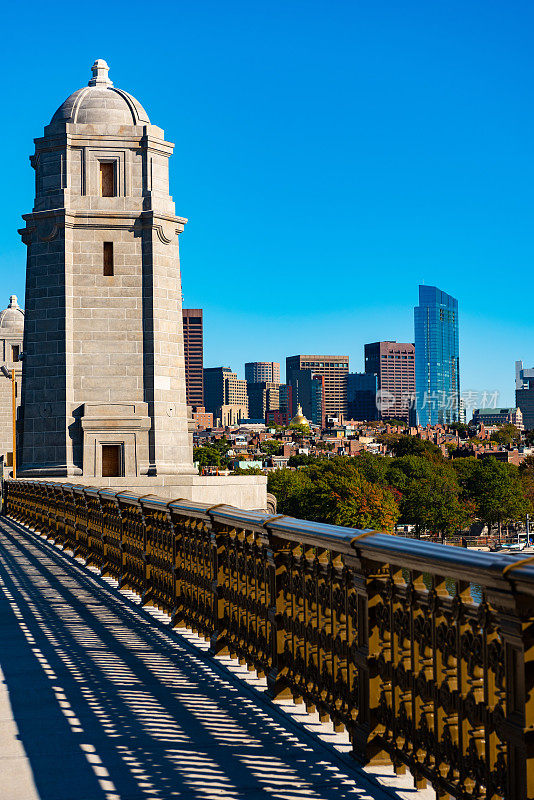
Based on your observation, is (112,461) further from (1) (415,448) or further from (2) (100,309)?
(1) (415,448)

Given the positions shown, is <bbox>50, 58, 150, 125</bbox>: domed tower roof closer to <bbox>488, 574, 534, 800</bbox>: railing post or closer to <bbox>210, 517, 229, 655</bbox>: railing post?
<bbox>210, 517, 229, 655</bbox>: railing post

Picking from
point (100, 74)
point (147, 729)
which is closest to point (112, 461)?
point (100, 74)

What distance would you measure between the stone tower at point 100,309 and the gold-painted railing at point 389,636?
23.3 meters

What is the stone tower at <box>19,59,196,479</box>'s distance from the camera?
104 feet

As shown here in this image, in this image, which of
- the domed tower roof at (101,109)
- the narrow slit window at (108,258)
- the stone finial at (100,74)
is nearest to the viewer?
the narrow slit window at (108,258)

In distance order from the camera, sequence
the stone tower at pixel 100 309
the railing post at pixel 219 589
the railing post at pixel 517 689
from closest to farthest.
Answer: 1. the railing post at pixel 517 689
2. the railing post at pixel 219 589
3. the stone tower at pixel 100 309

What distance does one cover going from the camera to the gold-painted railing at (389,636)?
370 cm

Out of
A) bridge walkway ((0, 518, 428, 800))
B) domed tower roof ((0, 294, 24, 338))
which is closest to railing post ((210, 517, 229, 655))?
bridge walkway ((0, 518, 428, 800))

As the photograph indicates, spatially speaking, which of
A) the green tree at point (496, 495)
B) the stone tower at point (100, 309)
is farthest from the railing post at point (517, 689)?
the green tree at point (496, 495)

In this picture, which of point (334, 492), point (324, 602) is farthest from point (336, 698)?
point (334, 492)

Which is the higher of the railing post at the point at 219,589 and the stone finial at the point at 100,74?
the stone finial at the point at 100,74

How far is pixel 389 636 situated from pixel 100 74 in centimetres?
3362

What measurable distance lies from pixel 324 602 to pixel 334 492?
312 ft

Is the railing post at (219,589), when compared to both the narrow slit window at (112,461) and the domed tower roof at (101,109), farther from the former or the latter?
the domed tower roof at (101,109)
